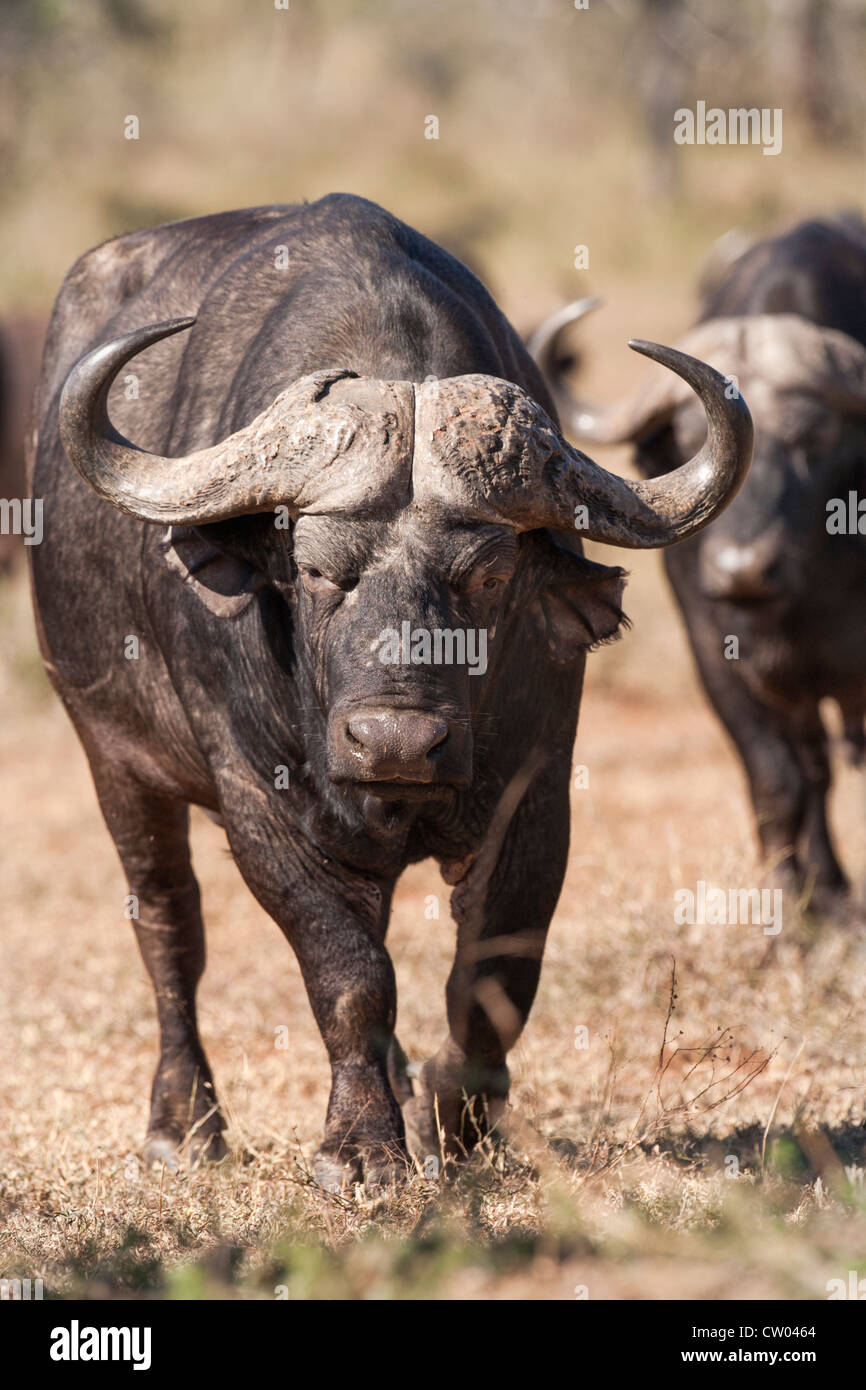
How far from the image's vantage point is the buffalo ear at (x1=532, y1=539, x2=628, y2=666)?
3.90 metres

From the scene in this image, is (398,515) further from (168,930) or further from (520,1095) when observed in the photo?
(168,930)

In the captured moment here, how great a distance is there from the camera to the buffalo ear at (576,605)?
3904 millimetres

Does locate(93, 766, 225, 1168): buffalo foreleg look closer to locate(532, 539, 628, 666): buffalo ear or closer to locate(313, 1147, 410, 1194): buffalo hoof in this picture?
locate(313, 1147, 410, 1194): buffalo hoof

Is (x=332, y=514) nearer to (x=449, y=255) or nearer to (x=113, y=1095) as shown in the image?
(x=449, y=255)

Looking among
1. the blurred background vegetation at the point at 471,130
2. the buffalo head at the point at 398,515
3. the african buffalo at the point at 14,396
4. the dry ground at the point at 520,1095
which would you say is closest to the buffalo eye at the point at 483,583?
the buffalo head at the point at 398,515

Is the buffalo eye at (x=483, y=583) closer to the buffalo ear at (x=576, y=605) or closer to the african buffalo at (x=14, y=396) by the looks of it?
the buffalo ear at (x=576, y=605)

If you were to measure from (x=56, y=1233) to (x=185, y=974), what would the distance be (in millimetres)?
1409

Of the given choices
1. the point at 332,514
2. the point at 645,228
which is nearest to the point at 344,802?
the point at 332,514

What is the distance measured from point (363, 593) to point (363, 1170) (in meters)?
1.15

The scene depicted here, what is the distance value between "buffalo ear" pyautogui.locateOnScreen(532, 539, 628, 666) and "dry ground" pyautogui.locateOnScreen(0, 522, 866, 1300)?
0.88 meters

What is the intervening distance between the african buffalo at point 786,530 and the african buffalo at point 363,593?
193cm

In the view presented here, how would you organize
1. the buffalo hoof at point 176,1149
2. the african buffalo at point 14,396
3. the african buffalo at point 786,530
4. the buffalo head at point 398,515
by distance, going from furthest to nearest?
1. the african buffalo at point 14,396
2. the african buffalo at point 786,530
3. the buffalo hoof at point 176,1149
4. the buffalo head at point 398,515

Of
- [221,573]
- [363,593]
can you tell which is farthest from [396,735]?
[221,573]

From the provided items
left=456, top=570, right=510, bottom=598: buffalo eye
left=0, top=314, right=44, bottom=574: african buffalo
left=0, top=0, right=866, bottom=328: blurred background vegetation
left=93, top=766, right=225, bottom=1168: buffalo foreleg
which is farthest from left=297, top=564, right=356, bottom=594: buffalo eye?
left=0, top=0, right=866, bottom=328: blurred background vegetation
